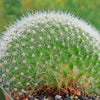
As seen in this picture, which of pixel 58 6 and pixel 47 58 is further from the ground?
pixel 58 6

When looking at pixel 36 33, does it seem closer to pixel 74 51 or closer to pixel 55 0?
pixel 74 51

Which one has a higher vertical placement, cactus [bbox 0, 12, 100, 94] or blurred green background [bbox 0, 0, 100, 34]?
blurred green background [bbox 0, 0, 100, 34]

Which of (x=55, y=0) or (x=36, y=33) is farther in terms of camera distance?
(x=55, y=0)

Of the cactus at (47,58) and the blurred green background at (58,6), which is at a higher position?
the blurred green background at (58,6)

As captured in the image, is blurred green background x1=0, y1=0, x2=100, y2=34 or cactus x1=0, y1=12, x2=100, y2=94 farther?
blurred green background x1=0, y1=0, x2=100, y2=34

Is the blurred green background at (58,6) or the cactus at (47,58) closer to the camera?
the cactus at (47,58)

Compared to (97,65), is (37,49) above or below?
above

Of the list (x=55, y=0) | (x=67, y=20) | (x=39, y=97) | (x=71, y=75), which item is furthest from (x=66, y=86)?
(x=55, y=0)

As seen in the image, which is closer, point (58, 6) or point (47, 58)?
point (47, 58)
